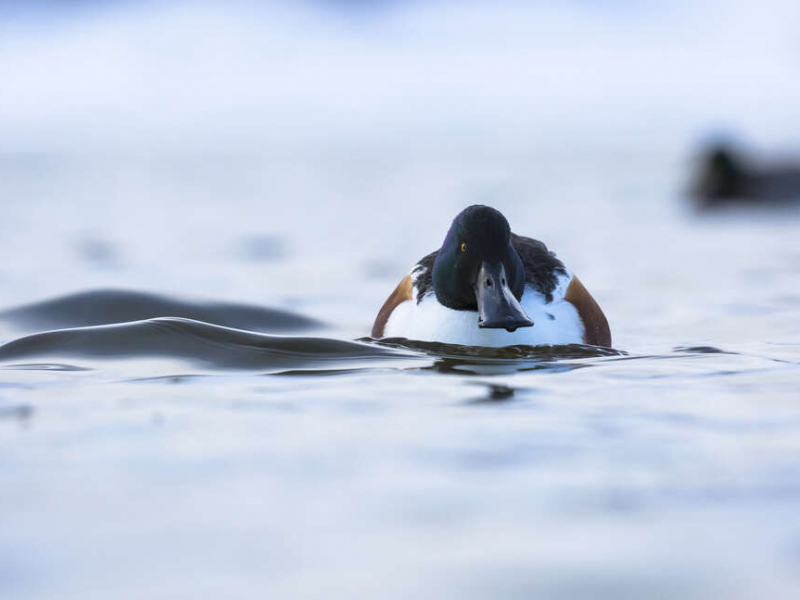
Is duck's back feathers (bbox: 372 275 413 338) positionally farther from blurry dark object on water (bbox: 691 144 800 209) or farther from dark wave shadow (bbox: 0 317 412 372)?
blurry dark object on water (bbox: 691 144 800 209)

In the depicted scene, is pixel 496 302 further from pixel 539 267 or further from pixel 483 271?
pixel 539 267

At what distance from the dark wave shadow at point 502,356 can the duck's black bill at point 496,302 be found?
212 mm

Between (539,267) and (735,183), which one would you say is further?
(735,183)

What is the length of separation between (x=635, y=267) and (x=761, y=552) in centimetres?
899

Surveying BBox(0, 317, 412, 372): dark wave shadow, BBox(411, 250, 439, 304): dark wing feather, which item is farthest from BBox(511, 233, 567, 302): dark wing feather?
BBox(0, 317, 412, 372): dark wave shadow

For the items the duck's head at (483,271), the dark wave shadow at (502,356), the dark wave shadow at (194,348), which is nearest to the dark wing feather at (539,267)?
the duck's head at (483,271)

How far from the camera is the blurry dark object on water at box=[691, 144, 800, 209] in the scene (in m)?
20.6

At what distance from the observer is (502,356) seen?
583cm

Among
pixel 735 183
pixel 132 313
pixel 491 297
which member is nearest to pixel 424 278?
pixel 491 297

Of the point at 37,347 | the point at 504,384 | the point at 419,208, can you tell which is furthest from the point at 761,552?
the point at 419,208

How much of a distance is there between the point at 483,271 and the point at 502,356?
43 centimetres

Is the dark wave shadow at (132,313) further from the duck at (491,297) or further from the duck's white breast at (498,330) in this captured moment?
the duck's white breast at (498,330)

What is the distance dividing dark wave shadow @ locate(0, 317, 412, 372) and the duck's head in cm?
42

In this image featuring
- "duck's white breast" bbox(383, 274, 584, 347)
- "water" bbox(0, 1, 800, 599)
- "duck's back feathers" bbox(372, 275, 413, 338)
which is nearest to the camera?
"water" bbox(0, 1, 800, 599)
